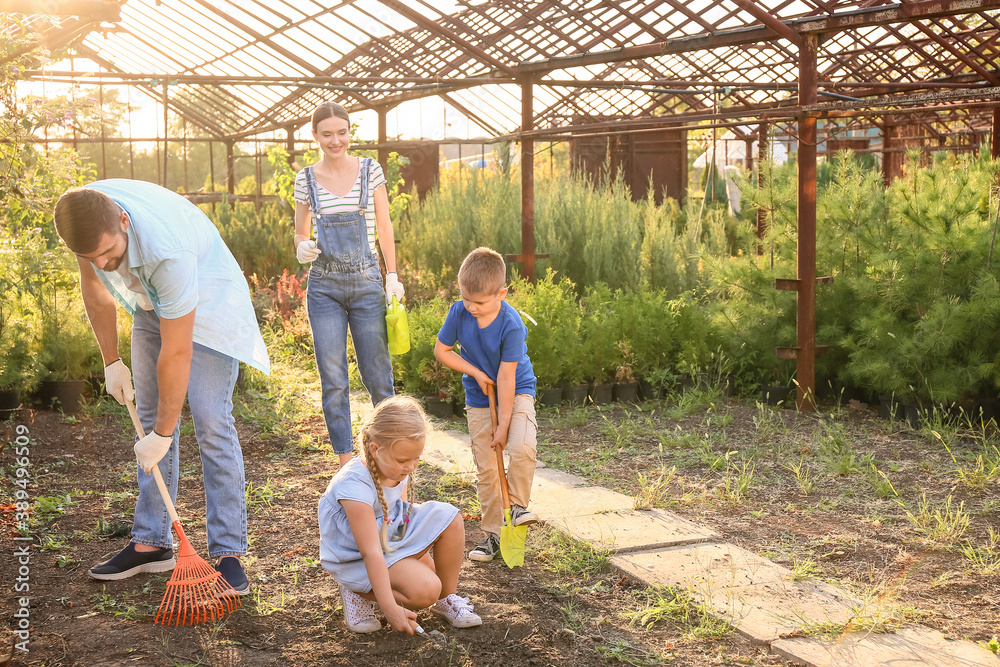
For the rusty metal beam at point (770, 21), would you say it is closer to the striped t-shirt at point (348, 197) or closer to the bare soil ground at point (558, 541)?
the bare soil ground at point (558, 541)

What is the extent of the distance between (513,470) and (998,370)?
3.21m

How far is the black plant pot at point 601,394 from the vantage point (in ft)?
19.7

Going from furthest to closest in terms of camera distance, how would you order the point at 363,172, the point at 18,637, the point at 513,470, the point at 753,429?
the point at 753,429, the point at 363,172, the point at 513,470, the point at 18,637

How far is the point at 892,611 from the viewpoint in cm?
268

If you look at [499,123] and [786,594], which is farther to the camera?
[499,123]

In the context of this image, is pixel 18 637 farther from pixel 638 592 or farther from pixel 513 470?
pixel 638 592

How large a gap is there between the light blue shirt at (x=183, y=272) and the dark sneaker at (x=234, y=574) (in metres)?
0.65

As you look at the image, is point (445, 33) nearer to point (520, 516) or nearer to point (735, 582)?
point (520, 516)

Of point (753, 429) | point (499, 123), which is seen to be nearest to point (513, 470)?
point (753, 429)

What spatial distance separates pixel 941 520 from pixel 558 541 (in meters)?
1.49

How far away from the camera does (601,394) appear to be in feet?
19.7

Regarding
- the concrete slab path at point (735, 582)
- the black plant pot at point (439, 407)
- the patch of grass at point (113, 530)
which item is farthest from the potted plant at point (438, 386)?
the patch of grass at point (113, 530)

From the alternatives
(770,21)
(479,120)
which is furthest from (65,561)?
(479,120)

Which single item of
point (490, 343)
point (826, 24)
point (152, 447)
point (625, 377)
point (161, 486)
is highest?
point (826, 24)
